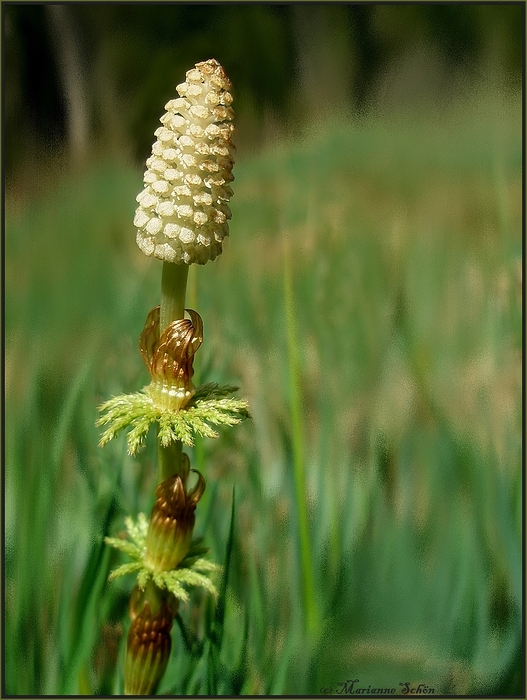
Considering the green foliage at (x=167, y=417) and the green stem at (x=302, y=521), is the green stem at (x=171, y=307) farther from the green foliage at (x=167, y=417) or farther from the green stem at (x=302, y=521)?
the green stem at (x=302, y=521)

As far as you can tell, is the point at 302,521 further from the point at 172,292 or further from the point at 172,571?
the point at 172,292

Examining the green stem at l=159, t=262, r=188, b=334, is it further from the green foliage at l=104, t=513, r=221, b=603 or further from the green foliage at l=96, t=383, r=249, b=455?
the green foliage at l=104, t=513, r=221, b=603

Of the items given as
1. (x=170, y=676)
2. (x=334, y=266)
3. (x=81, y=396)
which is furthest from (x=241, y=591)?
(x=334, y=266)

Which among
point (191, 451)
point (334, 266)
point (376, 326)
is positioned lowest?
point (191, 451)

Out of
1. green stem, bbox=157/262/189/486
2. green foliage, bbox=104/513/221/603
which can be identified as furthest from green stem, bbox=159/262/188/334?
green foliage, bbox=104/513/221/603

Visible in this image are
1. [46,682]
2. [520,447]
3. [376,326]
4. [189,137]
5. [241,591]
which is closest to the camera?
[189,137]

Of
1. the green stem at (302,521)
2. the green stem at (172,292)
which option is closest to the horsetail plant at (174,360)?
the green stem at (172,292)

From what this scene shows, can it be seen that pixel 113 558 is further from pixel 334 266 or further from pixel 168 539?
pixel 334 266
